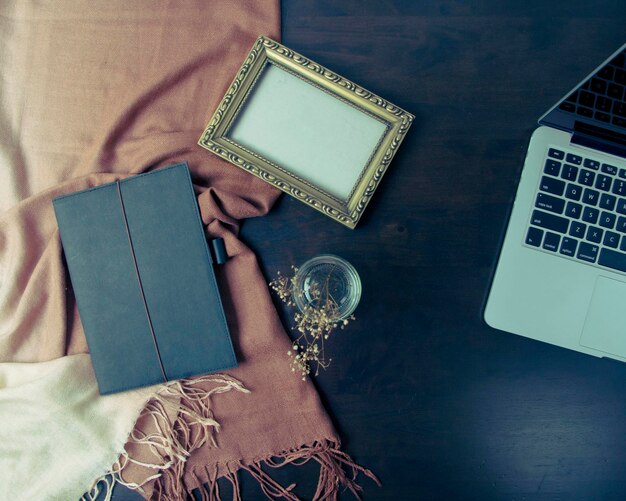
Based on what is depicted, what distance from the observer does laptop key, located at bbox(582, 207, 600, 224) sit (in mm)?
745

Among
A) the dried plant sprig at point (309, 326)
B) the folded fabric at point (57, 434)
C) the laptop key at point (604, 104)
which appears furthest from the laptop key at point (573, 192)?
the folded fabric at point (57, 434)

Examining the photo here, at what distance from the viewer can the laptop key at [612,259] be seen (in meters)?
0.74

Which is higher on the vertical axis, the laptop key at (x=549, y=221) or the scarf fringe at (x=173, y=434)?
the laptop key at (x=549, y=221)

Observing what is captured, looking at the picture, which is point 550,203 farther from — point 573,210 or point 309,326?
point 309,326

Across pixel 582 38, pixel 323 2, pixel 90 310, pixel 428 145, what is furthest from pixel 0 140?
pixel 582 38

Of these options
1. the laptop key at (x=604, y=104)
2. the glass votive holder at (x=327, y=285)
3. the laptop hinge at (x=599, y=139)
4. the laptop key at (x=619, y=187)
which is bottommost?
the glass votive holder at (x=327, y=285)

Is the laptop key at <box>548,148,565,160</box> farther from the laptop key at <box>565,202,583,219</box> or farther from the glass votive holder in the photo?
the glass votive holder

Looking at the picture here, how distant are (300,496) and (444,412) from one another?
0.79 feet

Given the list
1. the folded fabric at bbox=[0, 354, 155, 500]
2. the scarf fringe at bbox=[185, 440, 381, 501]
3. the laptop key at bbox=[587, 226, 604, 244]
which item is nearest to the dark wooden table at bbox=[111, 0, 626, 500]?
the scarf fringe at bbox=[185, 440, 381, 501]

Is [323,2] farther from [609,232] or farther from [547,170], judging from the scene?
[609,232]

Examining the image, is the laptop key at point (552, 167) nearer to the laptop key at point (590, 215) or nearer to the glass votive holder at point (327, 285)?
the laptop key at point (590, 215)

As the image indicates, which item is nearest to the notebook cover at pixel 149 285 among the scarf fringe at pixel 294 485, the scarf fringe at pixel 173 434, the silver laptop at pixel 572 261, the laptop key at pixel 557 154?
the scarf fringe at pixel 173 434

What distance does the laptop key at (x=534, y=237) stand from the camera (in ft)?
2.44

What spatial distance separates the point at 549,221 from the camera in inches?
29.3
